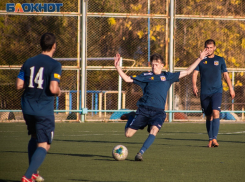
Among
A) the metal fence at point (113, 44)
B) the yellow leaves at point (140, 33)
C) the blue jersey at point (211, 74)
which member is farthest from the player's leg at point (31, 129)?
the yellow leaves at point (140, 33)

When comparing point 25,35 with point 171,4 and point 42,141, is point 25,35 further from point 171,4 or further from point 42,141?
point 42,141

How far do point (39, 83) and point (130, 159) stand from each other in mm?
2695

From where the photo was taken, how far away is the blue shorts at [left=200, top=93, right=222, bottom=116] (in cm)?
934

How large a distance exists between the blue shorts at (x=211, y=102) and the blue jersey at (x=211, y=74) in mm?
84

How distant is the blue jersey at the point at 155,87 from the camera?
7.50 m

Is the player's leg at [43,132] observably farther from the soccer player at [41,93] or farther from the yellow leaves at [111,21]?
the yellow leaves at [111,21]

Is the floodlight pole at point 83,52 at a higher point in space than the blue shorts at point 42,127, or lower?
higher

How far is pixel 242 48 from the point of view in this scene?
1919 cm

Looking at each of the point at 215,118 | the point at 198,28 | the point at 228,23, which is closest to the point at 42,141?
the point at 215,118

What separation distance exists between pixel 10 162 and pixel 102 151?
1.98 meters

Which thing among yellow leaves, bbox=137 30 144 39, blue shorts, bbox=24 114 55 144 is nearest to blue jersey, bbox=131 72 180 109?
blue shorts, bbox=24 114 55 144

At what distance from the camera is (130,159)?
23.8ft

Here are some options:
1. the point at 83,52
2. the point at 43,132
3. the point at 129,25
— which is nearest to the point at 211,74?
the point at 43,132

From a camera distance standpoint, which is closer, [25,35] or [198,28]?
[25,35]
